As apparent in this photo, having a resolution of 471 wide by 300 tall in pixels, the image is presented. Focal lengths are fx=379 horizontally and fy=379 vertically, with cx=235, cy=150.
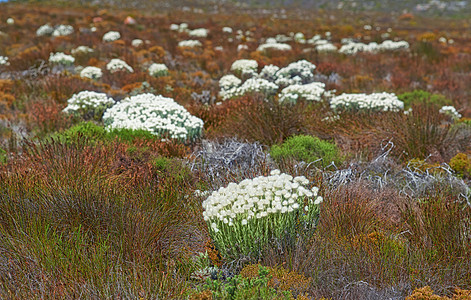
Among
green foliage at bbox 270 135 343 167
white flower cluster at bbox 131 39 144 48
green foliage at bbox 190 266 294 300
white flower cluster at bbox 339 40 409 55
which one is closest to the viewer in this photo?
green foliage at bbox 190 266 294 300

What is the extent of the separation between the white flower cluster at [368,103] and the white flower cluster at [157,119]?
280cm

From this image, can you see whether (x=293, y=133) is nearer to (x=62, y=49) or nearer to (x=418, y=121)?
(x=418, y=121)

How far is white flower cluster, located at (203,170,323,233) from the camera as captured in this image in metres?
2.79

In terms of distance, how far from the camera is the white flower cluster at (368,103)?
6996 mm

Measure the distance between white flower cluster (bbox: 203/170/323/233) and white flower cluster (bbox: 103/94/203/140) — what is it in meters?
2.91

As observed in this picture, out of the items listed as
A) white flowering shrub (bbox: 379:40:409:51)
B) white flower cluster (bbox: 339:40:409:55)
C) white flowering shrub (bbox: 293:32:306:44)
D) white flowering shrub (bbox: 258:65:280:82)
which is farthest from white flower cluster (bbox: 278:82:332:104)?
white flowering shrub (bbox: 293:32:306:44)

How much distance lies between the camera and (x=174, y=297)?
2.39 metres

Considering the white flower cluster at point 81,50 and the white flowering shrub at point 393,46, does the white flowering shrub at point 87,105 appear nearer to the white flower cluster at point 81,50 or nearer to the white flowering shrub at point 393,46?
the white flower cluster at point 81,50

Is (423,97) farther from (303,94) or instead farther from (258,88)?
(258,88)

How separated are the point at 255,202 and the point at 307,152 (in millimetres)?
2360

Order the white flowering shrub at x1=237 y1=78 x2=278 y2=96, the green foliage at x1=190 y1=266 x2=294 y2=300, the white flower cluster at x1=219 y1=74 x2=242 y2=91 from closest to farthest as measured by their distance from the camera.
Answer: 1. the green foliage at x1=190 y1=266 x2=294 y2=300
2. the white flowering shrub at x1=237 y1=78 x2=278 y2=96
3. the white flower cluster at x1=219 y1=74 x2=242 y2=91

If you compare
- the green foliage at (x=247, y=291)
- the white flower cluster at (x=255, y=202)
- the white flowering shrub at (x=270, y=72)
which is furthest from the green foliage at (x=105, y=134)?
the white flowering shrub at (x=270, y=72)

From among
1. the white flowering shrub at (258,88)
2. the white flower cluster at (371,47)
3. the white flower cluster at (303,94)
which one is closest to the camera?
the white flower cluster at (303,94)

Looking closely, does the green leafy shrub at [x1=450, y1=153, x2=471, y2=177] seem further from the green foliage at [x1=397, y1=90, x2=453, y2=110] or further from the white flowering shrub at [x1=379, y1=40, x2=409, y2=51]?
the white flowering shrub at [x1=379, y1=40, x2=409, y2=51]
